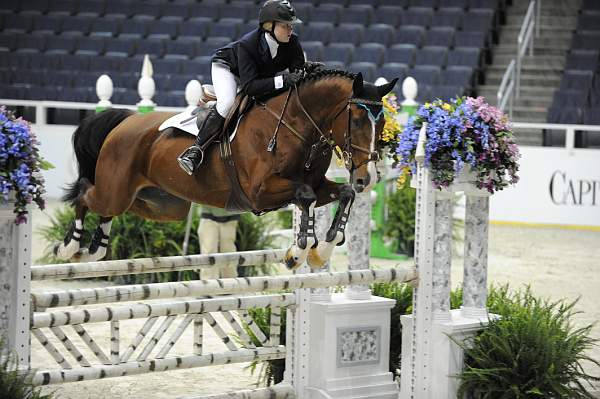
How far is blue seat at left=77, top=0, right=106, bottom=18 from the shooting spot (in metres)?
16.8

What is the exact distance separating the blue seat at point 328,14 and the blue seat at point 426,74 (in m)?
2.08

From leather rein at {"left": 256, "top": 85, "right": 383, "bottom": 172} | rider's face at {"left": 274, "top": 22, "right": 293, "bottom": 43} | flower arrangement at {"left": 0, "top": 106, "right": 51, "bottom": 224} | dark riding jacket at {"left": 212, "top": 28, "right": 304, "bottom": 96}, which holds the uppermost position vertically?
rider's face at {"left": 274, "top": 22, "right": 293, "bottom": 43}

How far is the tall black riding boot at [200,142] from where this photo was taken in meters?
4.51

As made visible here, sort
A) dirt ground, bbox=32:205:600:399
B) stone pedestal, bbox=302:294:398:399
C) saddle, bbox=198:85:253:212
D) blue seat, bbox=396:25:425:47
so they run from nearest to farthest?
saddle, bbox=198:85:253:212 → stone pedestal, bbox=302:294:398:399 → dirt ground, bbox=32:205:600:399 → blue seat, bbox=396:25:425:47

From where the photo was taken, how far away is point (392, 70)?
14.1m

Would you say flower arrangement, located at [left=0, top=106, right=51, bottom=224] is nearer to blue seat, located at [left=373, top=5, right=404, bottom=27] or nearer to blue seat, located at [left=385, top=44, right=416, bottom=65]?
blue seat, located at [left=385, top=44, right=416, bottom=65]

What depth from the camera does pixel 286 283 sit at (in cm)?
437

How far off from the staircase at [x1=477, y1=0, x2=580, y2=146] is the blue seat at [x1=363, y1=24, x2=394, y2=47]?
1.46 m

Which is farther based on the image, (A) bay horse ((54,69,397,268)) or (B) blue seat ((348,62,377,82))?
(B) blue seat ((348,62,377,82))

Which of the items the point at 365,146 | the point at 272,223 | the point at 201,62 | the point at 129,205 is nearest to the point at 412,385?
the point at 365,146

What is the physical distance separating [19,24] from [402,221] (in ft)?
29.0

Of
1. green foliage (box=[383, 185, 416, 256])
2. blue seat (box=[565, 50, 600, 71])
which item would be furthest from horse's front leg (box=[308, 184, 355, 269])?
blue seat (box=[565, 50, 600, 71])

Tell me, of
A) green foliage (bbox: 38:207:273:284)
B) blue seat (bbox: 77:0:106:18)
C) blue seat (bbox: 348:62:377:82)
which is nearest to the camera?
green foliage (bbox: 38:207:273:284)

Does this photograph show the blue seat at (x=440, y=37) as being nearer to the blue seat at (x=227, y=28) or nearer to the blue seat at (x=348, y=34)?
the blue seat at (x=348, y=34)
